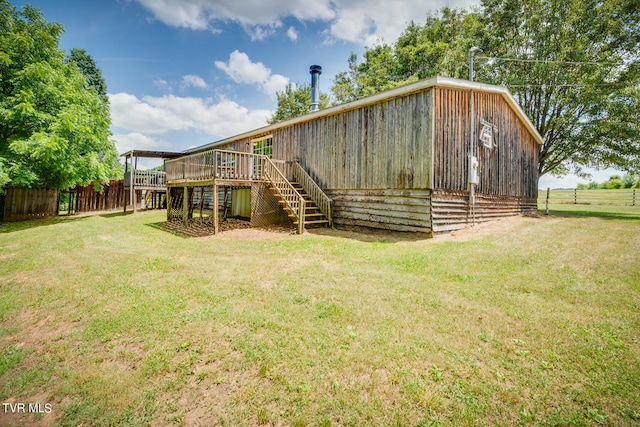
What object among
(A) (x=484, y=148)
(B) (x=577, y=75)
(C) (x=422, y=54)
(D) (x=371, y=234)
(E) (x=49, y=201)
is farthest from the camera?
(C) (x=422, y=54)

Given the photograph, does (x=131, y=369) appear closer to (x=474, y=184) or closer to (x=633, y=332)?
(x=633, y=332)

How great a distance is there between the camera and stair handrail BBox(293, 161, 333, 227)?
11.9m

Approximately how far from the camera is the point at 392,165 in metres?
10.3

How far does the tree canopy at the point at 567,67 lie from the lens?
55.2 ft

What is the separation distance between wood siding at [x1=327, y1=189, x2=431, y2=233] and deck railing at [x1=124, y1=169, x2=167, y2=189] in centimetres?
1306

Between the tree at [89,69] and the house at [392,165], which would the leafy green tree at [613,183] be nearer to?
the house at [392,165]

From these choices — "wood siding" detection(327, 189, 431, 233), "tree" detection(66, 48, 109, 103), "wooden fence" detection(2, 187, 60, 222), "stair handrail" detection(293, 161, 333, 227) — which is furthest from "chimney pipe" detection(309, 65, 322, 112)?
"tree" detection(66, 48, 109, 103)

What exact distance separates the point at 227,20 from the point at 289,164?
734cm

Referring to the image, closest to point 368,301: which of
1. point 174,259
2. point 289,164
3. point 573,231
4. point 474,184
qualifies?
point 174,259

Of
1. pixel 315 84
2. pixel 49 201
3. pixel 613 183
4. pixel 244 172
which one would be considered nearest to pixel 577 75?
pixel 315 84

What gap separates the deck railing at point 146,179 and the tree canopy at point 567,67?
2354 cm

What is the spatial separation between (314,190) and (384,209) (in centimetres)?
356

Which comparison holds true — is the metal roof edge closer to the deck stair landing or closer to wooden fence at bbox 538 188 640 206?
the deck stair landing

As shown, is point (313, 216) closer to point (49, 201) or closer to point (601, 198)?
point (49, 201)
